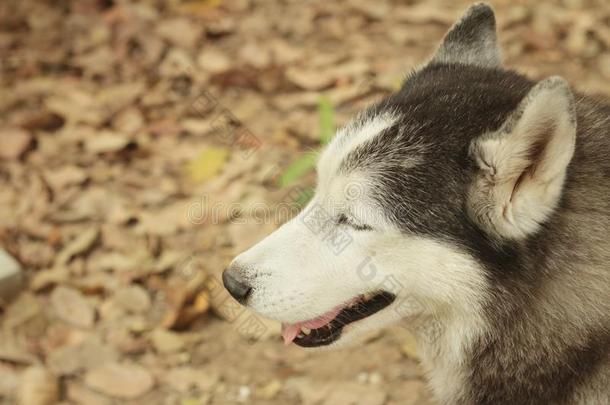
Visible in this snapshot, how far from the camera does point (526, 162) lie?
8.18ft

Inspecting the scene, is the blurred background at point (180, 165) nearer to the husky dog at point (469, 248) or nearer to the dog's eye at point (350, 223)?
the husky dog at point (469, 248)

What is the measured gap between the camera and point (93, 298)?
4422 mm

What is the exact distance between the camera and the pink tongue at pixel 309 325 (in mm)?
2936

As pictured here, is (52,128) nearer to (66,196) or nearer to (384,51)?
(66,196)

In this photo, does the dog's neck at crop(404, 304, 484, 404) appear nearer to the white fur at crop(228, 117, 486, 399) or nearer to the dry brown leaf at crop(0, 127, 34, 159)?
the white fur at crop(228, 117, 486, 399)

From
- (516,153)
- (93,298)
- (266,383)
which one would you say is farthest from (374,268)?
(93,298)

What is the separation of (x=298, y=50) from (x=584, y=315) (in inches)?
165

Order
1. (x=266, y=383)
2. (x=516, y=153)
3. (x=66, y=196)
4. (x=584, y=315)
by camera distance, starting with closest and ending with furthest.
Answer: (x=516, y=153)
(x=584, y=315)
(x=266, y=383)
(x=66, y=196)

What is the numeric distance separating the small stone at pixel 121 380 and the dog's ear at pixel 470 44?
222cm

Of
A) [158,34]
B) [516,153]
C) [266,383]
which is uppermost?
[516,153]

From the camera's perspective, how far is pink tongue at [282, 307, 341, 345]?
2936 mm

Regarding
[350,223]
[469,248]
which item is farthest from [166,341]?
[469,248]

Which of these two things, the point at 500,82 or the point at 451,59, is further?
the point at 451,59

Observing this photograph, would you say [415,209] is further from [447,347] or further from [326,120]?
[326,120]
